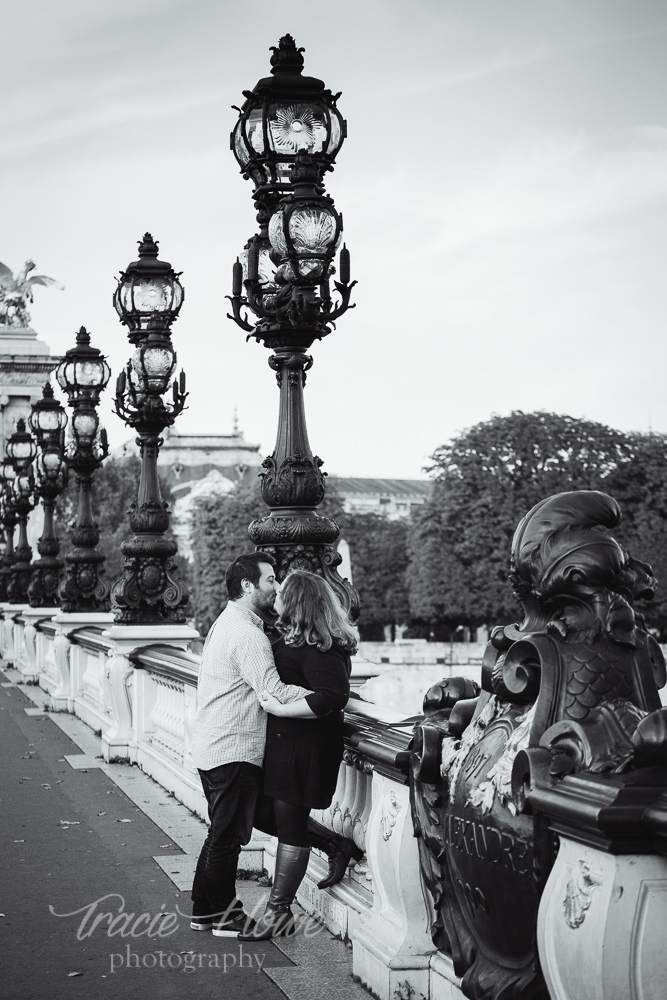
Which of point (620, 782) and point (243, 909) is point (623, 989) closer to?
point (620, 782)

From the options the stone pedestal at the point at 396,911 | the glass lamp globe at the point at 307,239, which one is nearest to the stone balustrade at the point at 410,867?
the stone pedestal at the point at 396,911

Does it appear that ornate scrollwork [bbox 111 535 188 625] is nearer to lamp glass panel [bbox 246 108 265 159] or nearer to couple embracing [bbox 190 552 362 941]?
lamp glass panel [bbox 246 108 265 159]

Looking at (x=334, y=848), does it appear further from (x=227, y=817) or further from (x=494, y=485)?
(x=494, y=485)

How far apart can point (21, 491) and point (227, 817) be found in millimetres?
22445

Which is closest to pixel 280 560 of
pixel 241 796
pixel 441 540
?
pixel 241 796

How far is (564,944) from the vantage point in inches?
142

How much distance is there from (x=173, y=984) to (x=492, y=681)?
9.13 ft

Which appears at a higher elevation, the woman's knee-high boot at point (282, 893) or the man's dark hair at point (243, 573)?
the man's dark hair at point (243, 573)

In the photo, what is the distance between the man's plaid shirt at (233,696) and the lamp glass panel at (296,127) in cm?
351

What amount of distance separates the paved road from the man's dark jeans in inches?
11.9

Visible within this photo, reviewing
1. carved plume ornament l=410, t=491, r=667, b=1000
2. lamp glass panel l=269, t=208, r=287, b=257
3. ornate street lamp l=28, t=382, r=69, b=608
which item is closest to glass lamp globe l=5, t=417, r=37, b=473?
ornate street lamp l=28, t=382, r=69, b=608

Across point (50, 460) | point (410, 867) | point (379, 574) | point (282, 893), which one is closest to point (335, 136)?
point (282, 893)

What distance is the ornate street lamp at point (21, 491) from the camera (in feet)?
93.2

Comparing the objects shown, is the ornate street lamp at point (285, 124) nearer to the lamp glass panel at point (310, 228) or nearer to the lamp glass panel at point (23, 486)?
the lamp glass panel at point (310, 228)
